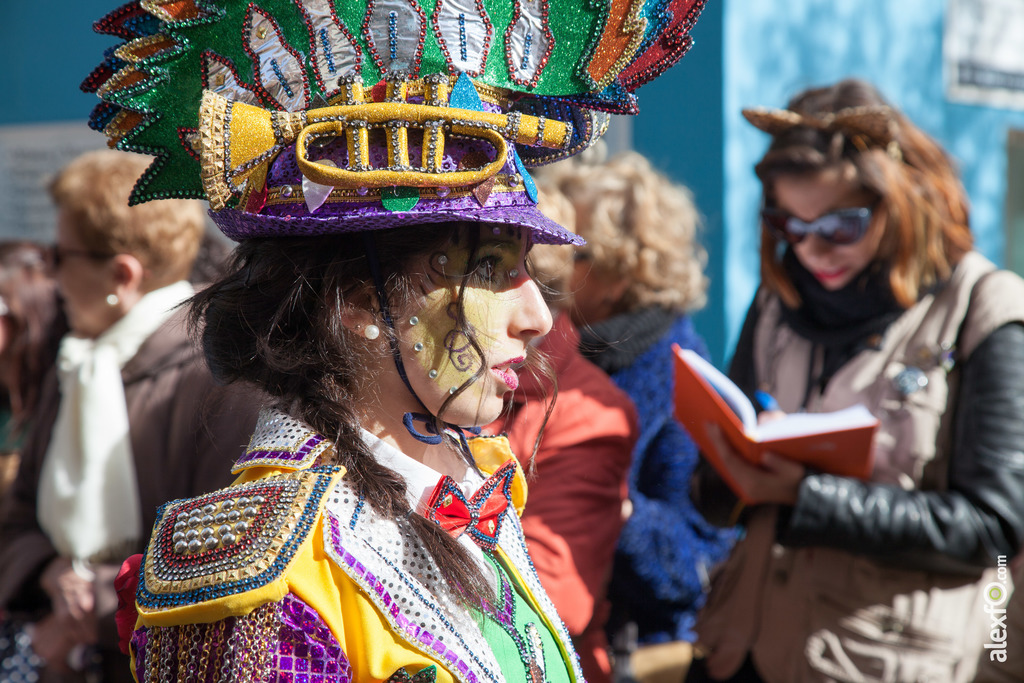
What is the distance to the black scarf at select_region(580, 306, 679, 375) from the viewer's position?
3.21 meters

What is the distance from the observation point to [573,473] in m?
2.44

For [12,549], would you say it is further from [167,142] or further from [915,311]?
[915,311]

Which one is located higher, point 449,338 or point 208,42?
point 208,42

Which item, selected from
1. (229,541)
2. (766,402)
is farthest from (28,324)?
(229,541)

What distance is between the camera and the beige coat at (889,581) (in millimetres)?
2402

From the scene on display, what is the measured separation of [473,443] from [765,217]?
157cm

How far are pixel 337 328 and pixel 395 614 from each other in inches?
17.0

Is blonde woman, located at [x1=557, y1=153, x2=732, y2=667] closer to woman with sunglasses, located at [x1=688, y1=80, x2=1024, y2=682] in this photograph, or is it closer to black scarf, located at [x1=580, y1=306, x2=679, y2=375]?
black scarf, located at [x1=580, y1=306, x2=679, y2=375]

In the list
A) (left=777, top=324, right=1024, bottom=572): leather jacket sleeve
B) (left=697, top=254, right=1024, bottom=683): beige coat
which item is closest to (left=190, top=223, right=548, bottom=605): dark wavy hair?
(left=777, top=324, right=1024, bottom=572): leather jacket sleeve

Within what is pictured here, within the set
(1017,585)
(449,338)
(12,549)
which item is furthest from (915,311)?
(12,549)

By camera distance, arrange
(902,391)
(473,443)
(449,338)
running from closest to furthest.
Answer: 1. (449,338)
2. (473,443)
3. (902,391)

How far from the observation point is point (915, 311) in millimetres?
2568

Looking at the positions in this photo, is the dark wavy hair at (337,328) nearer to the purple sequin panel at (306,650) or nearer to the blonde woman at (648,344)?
the purple sequin panel at (306,650)

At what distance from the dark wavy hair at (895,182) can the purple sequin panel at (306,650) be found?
1.96 meters
